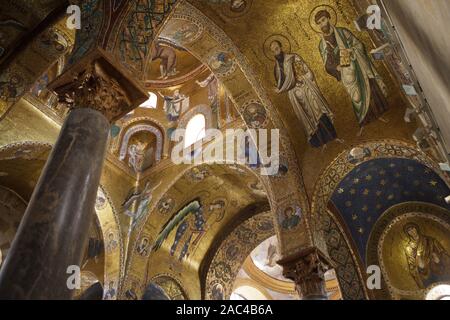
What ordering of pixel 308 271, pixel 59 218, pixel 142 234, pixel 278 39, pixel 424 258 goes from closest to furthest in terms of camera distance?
pixel 59 218, pixel 308 271, pixel 278 39, pixel 424 258, pixel 142 234

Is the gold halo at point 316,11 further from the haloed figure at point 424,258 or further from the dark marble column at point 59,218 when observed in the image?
the haloed figure at point 424,258

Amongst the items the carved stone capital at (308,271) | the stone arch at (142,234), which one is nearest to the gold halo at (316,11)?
the stone arch at (142,234)

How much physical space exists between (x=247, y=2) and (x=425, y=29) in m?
5.69

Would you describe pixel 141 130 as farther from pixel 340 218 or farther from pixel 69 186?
pixel 69 186

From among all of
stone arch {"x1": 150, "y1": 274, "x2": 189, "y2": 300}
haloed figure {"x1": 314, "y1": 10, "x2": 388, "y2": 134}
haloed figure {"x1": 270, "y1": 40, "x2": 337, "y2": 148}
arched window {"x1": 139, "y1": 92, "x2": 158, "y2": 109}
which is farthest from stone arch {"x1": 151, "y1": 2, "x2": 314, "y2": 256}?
stone arch {"x1": 150, "y1": 274, "x2": 189, "y2": 300}

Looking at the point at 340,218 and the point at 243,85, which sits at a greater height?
the point at 243,85

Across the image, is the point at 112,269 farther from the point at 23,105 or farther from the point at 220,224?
the point at 23,105

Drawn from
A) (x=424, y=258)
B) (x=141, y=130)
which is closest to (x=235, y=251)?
(x=141, y=130)

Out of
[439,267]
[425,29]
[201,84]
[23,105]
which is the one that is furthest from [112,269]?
[425,29]

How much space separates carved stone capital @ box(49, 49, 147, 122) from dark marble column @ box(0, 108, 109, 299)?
0.90 ft

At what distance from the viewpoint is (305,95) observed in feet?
25.6

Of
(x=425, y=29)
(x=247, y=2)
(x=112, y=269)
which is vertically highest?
(x=247, y=2)

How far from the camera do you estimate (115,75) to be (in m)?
4.56

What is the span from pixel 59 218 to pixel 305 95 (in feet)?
18.6
